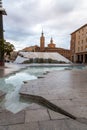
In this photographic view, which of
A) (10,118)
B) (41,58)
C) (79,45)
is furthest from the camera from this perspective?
(79,45)

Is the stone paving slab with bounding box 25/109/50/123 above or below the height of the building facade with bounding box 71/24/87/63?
below

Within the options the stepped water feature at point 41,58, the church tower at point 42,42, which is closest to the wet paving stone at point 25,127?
the stepped water feature at point 41,58

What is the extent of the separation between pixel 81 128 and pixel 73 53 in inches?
1549

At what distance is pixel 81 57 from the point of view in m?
37.1

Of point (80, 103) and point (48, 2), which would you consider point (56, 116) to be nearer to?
point (80, 103)

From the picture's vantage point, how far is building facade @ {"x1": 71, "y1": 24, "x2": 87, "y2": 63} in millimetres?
34438

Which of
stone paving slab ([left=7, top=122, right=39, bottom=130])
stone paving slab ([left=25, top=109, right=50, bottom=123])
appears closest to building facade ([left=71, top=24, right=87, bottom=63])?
stone paving slab ([left=25, top=109, right=50, bottom=123])

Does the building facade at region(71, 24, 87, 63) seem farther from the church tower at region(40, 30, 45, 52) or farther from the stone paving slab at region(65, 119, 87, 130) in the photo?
the stone paving slab at region(65, 119, 87, 130)

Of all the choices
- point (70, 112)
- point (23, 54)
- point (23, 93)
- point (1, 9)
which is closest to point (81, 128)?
point (70, 112)

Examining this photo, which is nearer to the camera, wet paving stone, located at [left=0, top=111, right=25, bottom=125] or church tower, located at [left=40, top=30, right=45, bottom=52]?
wet paving stone, located at [left=0, top=111, right=25, bottom=125]

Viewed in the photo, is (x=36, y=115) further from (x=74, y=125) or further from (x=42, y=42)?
(x=42, y=42)

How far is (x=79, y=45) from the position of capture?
3709 cm

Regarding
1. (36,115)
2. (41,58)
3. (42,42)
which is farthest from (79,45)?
(36,115)

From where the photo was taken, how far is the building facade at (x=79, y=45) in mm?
34438
